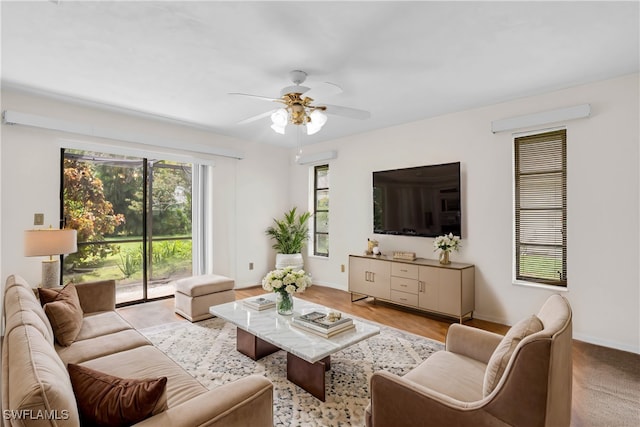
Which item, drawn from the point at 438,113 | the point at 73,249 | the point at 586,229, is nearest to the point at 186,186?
the point at 73,249

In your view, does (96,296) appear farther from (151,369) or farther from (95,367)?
(151,369)

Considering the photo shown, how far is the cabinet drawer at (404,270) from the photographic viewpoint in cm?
396

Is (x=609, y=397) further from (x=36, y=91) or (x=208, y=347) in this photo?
(x=36, y=91)

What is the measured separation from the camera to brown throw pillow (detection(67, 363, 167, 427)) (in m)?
1.14

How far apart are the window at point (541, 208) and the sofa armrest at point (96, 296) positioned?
14.1 feet

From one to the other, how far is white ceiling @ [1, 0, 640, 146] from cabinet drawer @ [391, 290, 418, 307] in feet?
7.57

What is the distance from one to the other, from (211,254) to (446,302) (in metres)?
3.48

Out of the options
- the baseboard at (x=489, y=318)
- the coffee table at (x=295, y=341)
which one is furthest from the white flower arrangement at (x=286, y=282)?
the baseboard at (x=489, y=318)

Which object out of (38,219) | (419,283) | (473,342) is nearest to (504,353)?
(473,342)

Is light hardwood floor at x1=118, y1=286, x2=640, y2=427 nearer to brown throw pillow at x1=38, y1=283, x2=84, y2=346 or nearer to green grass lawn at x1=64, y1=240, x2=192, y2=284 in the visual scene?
green grass lawn at x1=64, y1=240, x2=192, y2=284

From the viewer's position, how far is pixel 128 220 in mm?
4461

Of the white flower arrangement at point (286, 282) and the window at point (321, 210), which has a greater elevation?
A: the window at point (321, 210)

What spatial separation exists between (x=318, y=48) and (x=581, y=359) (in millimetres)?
3435

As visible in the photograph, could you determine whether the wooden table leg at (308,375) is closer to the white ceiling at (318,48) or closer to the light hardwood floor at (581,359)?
the light hardwood floor at (581,359)
